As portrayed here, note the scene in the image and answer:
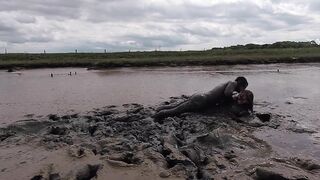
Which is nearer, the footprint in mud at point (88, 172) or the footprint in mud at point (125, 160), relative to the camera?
the footprint in mud at point (88, 172)

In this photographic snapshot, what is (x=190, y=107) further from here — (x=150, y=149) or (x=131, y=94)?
(x=131, y=94)

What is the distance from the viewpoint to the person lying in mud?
16.5 metres

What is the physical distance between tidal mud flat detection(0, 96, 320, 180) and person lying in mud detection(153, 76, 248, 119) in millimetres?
384

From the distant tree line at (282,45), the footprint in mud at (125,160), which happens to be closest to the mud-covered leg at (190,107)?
the footprint in mud at (125,160)

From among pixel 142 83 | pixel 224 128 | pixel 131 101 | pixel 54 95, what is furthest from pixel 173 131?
pixel 142 83

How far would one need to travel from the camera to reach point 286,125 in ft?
51.4

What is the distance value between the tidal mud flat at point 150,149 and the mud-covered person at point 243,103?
0.34 m

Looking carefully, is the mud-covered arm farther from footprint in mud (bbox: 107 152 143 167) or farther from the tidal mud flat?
footprint in mud (bbox: 107 152 143 167)

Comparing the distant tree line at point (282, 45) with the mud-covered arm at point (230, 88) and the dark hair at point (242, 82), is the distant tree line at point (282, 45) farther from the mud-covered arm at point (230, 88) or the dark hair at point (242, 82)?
the mud-covered arm at point (230, 88)

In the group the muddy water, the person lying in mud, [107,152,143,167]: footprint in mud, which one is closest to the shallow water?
the muddy water

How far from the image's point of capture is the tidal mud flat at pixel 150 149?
10.2m

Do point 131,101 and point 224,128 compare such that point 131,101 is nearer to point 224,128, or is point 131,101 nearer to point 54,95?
point 54,95

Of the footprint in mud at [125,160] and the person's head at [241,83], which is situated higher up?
the person's head at [241,83]

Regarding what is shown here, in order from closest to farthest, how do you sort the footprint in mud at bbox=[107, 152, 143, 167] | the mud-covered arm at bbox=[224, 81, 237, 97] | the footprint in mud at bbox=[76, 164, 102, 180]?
the footprint in mud at bbox=[76, 164, 102, 180], the footprint in mud at bbox=[107, 152, 143, 167], the mud-covered arm at bbox=[224, 81, 237, 97]
